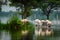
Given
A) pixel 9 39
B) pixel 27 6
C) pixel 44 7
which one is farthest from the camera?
pixel 44 7

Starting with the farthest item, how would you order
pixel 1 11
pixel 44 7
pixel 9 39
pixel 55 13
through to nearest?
pixel 55 13, pixel 44 7, pixel 1 11, pixel 9 39

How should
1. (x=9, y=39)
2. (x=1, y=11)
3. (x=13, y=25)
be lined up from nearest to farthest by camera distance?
(x=9, y=39) → (x=13, y=25) → (x=1, y=11)

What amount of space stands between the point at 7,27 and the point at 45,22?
2.09 meters

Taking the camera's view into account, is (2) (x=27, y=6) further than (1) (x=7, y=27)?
Yes

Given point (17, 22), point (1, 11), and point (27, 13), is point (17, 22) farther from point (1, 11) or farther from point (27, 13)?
point (1, 11)

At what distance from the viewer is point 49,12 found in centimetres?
2908

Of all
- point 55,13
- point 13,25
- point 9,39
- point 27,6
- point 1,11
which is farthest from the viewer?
point 55,13

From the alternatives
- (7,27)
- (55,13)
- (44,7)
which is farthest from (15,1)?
(55,13)

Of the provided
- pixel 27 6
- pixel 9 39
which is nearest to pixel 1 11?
pixel 27 6

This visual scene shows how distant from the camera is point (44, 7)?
2873cm

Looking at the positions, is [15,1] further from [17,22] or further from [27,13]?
[17,22]

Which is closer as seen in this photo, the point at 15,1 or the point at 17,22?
the point at 17,22

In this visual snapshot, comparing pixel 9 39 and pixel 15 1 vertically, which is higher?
pixel 15 1

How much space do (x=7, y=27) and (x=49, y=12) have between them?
14023 mm
